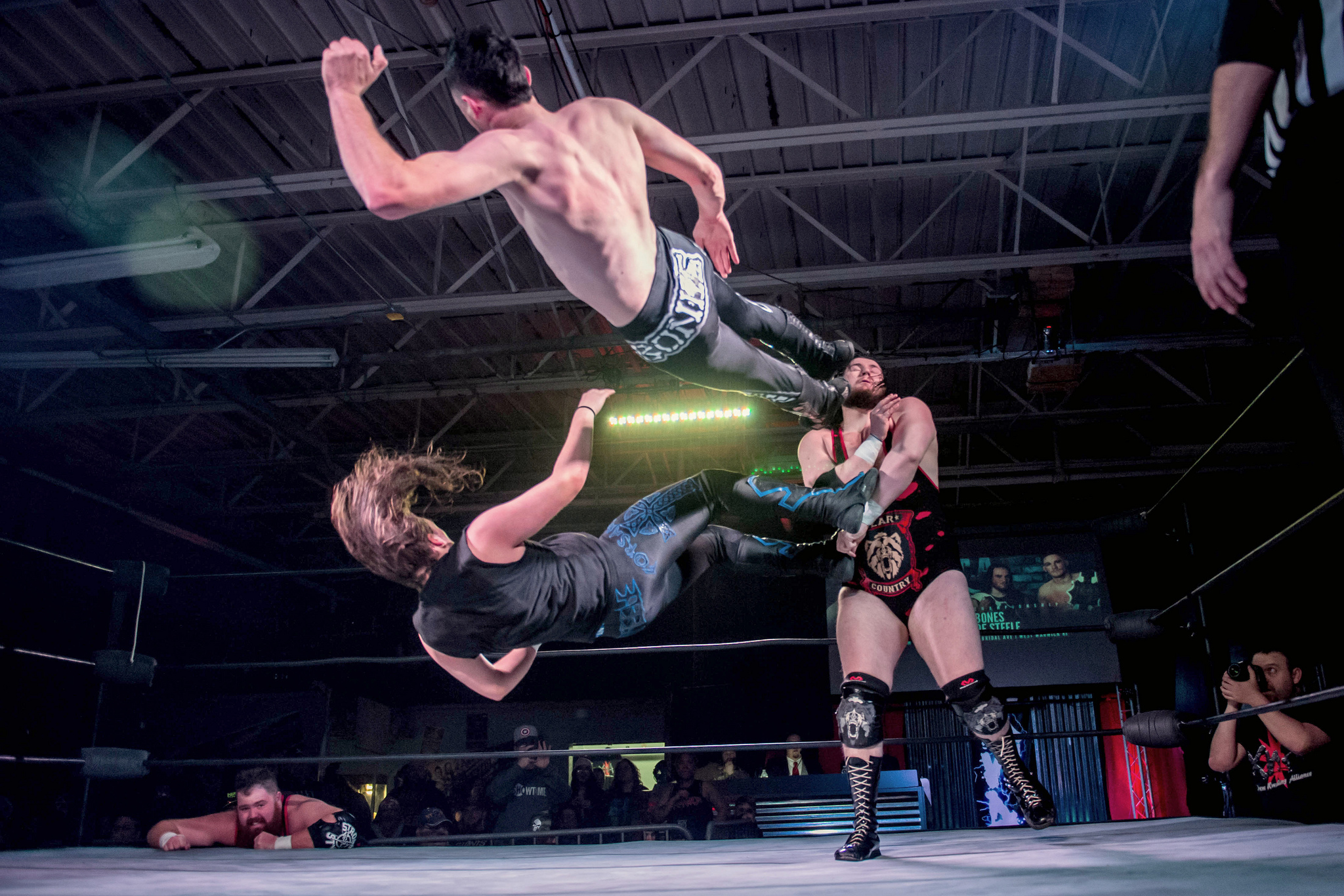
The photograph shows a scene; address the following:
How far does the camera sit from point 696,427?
7910mm

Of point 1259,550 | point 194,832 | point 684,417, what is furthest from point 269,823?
point 684,417

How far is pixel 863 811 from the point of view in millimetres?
2207

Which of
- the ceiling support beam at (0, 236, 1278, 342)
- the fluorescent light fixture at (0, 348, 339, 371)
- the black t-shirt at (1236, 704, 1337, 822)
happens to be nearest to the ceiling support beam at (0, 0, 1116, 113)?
the ceiling support beam at (0, 236, 1278, 342)

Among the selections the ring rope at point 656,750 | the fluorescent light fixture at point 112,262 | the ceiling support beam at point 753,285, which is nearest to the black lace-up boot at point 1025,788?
the ring rope at point 656,750

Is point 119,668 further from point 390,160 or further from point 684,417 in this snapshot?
point 684,417

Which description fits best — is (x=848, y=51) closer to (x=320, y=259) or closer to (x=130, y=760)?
(x=320, y=259)

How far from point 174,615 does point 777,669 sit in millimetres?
6639

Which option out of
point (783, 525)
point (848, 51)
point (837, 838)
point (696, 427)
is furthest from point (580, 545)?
point (696, 427)

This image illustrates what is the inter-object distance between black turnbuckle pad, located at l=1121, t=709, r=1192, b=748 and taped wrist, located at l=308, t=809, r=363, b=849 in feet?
9.69

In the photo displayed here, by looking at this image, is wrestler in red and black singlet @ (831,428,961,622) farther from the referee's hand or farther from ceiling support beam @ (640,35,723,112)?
ceiling support beam @ (640,35,723,112)

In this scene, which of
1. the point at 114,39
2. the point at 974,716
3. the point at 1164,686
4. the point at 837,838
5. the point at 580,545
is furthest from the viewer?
the point at 1164,686

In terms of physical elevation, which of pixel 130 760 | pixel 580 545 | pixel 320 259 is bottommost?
pixel 130 760

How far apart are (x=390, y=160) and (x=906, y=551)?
1.80m

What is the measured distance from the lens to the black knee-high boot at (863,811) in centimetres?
202
